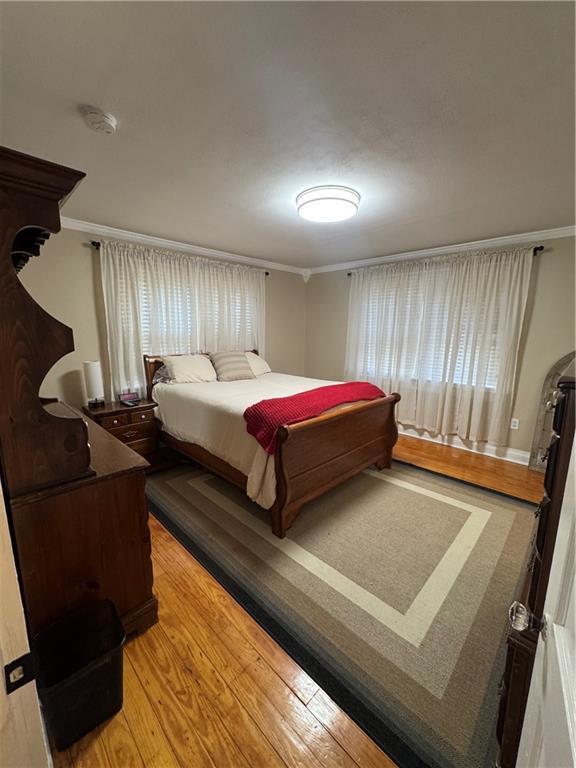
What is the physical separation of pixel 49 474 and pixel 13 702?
75 cm

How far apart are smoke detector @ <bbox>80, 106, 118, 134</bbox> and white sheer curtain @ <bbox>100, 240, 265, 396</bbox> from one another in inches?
69.8

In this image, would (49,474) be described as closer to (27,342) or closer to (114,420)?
(27,342)

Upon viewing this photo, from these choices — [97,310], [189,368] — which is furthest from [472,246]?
[97,310]

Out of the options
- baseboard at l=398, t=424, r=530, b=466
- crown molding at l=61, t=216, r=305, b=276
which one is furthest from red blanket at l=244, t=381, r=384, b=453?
crown molding at l=61, t=216, r=305, b=276

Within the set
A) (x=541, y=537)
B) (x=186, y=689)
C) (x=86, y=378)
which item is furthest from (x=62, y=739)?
(x=86, y=378)

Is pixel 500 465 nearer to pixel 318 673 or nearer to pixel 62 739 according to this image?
pixel 318 673

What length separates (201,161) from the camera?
181 centimetres

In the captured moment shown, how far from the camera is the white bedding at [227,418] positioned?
6.78ft

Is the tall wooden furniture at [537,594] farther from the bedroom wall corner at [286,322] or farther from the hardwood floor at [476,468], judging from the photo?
the bedroom wall corner at [286,322]

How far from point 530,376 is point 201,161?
351cm

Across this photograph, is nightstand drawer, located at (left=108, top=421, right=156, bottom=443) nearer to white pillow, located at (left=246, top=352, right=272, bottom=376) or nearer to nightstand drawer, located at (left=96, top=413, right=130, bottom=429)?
nightstand drawer, located at (left=96, top=413, right=130, bottom=429)

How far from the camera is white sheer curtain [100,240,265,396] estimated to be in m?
3.16

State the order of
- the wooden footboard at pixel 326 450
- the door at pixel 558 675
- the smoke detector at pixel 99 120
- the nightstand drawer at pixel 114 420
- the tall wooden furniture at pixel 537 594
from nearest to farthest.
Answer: the door at pixel 558 675
the tall wooden furniture at pixel 537 594
the smoke detector at pixel 99 120
the wooden footboard at pixel 326 450
the nightstand drawer at pixel 114 420

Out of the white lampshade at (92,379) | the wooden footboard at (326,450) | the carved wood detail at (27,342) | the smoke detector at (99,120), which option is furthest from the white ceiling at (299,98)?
the wooden footboard at (326,450)
